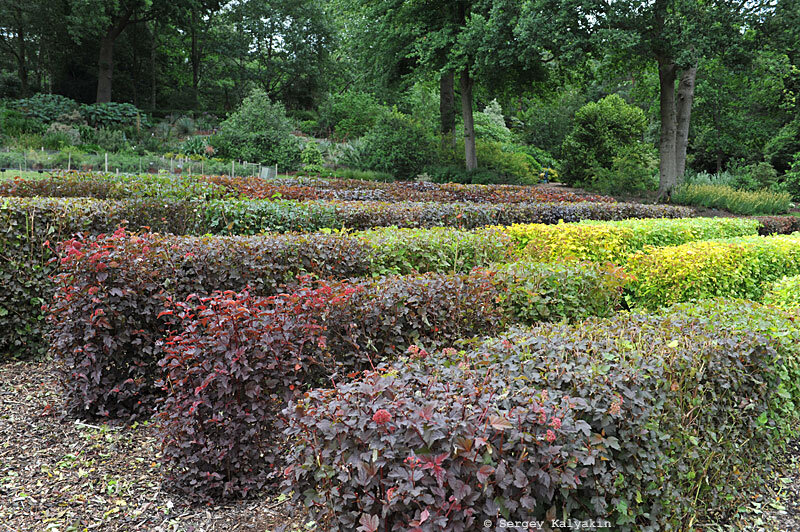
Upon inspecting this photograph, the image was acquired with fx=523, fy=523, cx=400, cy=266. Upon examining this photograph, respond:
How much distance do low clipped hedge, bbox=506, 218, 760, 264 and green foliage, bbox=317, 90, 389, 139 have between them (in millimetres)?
22346

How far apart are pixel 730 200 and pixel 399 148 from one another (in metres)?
11.3

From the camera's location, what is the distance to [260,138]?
20.2m

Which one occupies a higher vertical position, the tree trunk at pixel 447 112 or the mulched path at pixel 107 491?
the tree trunk at pixel 447 112

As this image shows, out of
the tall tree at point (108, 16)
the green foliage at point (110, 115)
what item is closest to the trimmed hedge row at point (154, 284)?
the green foliage at point (110, 115)

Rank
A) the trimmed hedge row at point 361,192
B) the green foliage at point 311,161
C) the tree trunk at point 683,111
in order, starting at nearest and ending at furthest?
the trimmed hedge row at point 361,192, the tree trunk at point 683,111, the green foliage at point 311,161

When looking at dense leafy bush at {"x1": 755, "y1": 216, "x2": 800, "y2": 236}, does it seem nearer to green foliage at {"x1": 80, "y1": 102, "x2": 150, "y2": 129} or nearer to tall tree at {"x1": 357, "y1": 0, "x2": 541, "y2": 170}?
tall tree at {"x1": 357, "y1": 0, "x2": 541, "y2": 170}

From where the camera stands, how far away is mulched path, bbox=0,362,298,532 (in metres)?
2.57

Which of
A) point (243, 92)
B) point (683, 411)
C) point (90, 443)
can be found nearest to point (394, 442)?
point (683, 411)

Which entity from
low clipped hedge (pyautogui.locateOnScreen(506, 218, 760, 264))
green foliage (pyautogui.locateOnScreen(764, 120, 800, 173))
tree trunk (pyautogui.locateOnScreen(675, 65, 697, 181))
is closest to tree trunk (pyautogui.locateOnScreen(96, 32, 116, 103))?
tree trunk (pyautogui.locateOnScreen(675, 65, 697, 181))

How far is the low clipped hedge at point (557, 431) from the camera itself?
169 cm

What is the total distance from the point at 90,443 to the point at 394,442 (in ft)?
8.26

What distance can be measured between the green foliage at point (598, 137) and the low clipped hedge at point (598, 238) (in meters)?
16.1

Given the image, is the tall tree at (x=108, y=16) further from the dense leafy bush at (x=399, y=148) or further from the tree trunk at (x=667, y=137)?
the tree trunk at (x=667, y=137)

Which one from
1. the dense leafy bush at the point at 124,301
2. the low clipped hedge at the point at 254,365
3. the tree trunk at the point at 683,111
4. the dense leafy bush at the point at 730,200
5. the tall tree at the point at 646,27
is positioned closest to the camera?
the low clipped hedge at the point at 254,365
